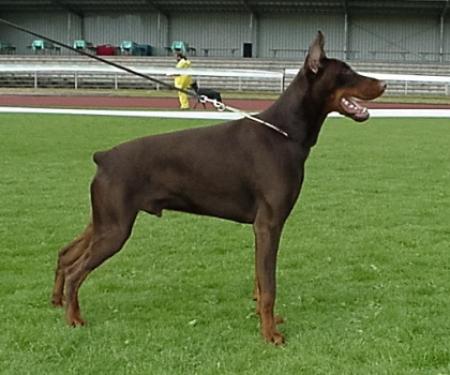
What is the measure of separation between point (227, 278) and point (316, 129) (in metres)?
1.74

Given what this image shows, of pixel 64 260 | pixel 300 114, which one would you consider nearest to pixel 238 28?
pixel 64 260

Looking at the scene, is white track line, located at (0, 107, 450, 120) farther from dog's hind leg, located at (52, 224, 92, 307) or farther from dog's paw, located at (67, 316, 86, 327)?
dog's paw, located at (67, 316, 86, 327)

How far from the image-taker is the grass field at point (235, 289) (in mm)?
4504

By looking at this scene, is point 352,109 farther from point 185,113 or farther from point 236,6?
point 236,6

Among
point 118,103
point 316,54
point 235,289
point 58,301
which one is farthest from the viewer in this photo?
point 118,103

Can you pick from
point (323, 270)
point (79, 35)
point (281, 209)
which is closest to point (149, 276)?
point (323, 270)

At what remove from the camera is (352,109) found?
4.81 metres

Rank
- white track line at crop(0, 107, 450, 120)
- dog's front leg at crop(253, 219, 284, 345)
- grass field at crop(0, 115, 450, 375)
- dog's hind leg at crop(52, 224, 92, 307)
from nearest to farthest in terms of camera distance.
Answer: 1. grass field at crop(0, 115, 450, 375)
2. dog's front leg at crop(253, 219, 284, 345)
3. dog's hind leg at crop(52, 224, 92, 307)
4. white track line at crop(0, 107, 450, 120)

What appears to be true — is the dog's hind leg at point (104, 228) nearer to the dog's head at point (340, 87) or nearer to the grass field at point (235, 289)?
the grass field at point (235, 289)

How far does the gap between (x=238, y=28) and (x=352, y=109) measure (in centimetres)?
5421

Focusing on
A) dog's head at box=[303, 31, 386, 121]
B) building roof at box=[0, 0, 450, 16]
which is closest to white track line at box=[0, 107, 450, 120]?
dog's head at box=[303, 31, 386, 121]

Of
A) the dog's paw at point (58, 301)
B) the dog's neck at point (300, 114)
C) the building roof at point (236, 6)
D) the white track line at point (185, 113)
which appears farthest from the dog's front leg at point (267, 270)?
the building roof at point (236, 6)

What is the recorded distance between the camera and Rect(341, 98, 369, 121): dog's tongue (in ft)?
15.8

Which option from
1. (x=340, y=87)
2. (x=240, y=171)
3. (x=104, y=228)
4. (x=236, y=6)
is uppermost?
(x=236, y=6)
